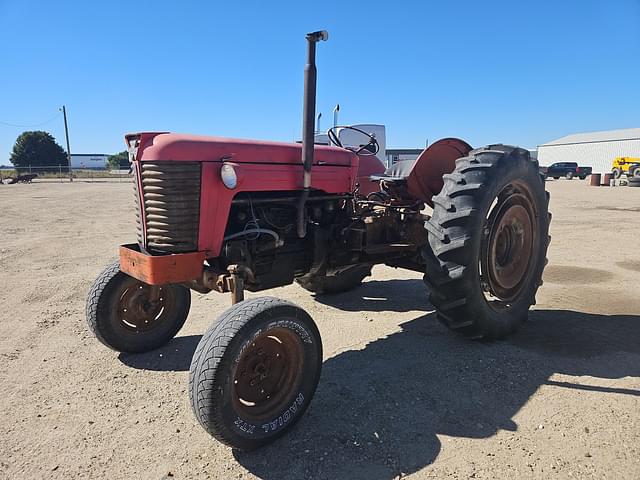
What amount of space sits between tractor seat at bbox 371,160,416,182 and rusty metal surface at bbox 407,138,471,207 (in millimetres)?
98

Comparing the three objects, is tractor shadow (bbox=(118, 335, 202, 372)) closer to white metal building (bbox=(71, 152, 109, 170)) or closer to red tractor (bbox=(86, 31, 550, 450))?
red tractor (bbox=(86, 31, 550, 450))

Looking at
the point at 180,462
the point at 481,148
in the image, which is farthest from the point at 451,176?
the point at 180,462

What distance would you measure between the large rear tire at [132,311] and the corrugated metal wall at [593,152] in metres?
64.1

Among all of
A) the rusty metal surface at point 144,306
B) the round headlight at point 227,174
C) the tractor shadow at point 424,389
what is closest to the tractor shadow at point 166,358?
the rusty metal surface at point 144,306

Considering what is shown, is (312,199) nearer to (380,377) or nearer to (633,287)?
(380,377)

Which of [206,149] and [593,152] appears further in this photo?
[593,152]

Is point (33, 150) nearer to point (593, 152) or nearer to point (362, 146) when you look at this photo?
point (362, 146)

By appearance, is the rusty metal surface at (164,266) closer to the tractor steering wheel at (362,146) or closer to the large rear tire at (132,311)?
the large rear tire at (132,311)

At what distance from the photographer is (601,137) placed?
62875 mm

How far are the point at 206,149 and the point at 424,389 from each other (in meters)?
2.16

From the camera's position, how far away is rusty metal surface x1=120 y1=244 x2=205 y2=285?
2.74 meters

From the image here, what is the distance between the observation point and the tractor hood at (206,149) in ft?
8.87

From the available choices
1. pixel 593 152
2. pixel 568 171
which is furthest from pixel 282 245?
pixel 593 152

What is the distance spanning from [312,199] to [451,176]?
1127 mm
